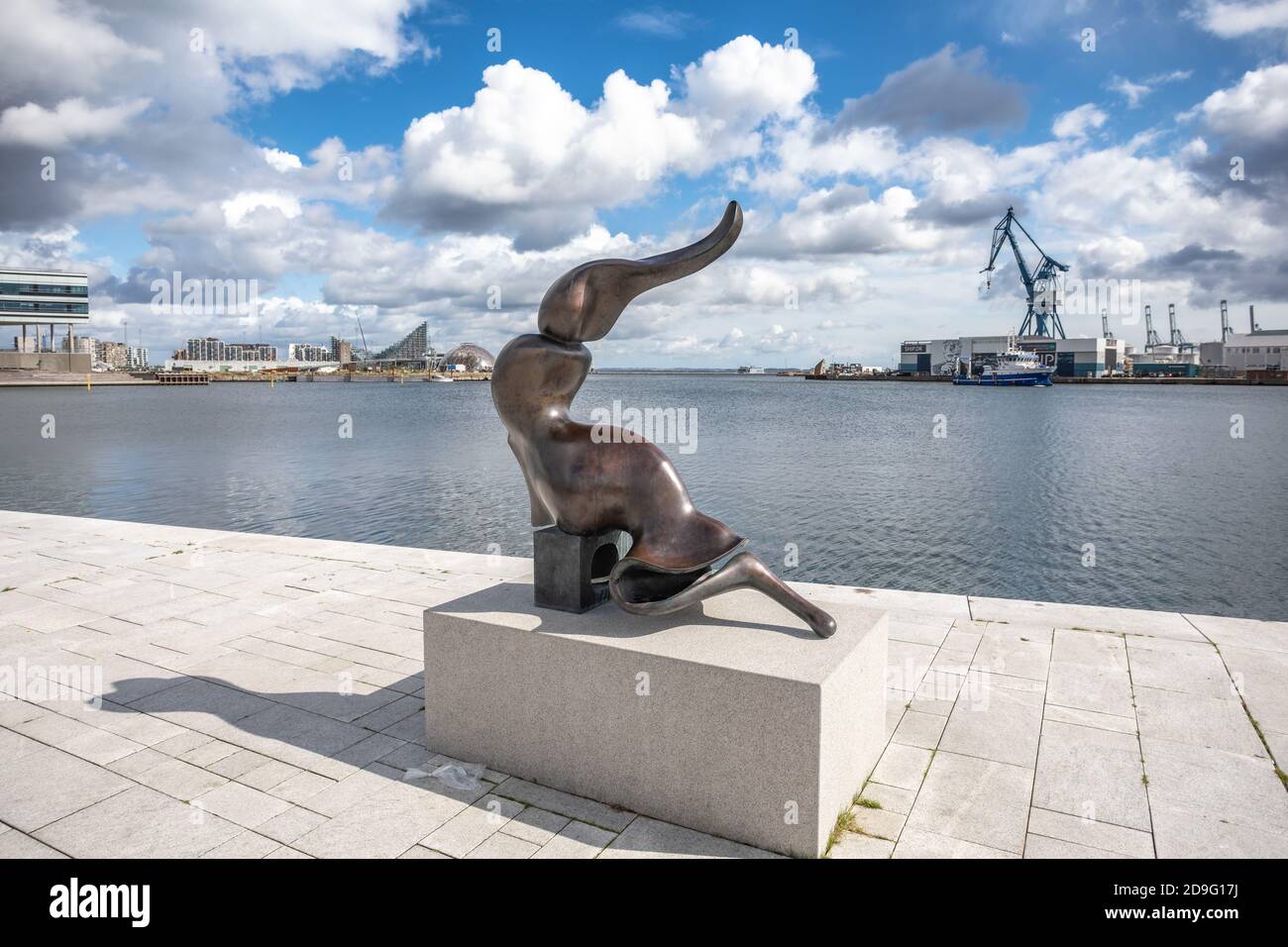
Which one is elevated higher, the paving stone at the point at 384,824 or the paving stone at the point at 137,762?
the paving stone at the point at 137,762

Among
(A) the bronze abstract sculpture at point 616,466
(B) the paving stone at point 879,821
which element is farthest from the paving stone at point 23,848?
(B) the paving stone at point 879,821

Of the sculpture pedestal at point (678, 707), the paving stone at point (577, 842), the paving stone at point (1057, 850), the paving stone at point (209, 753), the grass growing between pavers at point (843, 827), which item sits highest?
the sculpture pedestal at point (678, 707)

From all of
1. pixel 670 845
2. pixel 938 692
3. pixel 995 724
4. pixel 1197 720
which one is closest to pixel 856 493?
pixel 938 692

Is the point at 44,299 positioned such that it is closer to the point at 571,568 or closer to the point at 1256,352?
the point at 571,568

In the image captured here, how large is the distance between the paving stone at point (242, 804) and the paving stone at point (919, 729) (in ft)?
12.7

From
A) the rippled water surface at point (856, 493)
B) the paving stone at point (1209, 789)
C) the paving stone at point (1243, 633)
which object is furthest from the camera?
the rippled water surface at point (856, 493)

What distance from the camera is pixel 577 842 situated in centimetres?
411

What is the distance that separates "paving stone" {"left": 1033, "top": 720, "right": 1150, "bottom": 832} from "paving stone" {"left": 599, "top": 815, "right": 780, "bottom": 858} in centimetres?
179

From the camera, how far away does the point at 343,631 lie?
7559mm

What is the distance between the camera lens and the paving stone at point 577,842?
4.00 meters

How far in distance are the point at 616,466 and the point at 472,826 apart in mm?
2186

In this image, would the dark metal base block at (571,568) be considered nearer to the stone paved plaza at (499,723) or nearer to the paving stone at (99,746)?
the stone paved plaza at (499,723)
